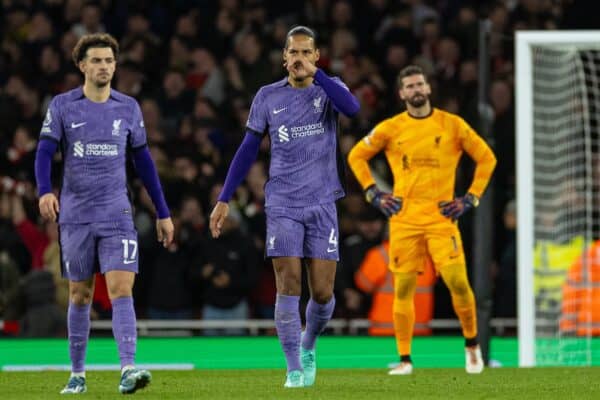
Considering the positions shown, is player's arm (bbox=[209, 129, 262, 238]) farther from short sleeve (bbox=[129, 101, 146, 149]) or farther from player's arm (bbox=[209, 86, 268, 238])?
short sleeve (bbox=[129, 101, 146, 149])

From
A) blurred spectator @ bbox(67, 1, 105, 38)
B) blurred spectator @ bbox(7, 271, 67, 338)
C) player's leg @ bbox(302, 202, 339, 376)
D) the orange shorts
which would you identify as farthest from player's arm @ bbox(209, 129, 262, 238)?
blurred spectator @ bbox(67, 1, 105, 38)

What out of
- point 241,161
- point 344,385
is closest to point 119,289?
Answer: point 241,161

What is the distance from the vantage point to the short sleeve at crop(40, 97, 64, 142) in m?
10.1

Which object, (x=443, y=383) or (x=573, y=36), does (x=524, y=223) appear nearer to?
(x=573, y=36)

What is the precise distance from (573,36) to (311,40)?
544 cm

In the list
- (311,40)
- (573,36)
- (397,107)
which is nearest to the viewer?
(311,40)

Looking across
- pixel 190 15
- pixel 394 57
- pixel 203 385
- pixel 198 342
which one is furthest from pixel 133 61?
pixel 203 385

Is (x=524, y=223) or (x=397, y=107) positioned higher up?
(x=397, y=107)

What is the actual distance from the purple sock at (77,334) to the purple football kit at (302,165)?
1252 millimetres

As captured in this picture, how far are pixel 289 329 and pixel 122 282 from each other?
1111 mm

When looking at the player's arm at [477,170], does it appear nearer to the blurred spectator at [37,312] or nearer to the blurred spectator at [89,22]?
the blurred spectator at [37,312]

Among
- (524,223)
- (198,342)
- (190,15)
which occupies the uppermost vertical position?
(190,15)

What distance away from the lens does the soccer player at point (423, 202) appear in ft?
41.9

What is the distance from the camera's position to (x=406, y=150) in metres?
12.9
